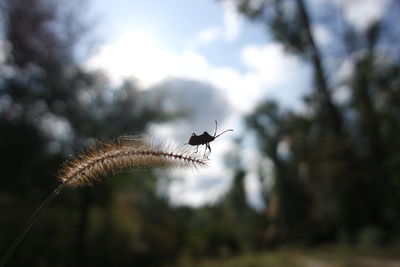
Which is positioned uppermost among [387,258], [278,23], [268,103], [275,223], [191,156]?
[268,103]

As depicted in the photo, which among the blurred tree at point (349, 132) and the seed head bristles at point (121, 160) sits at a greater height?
the blurred tree at point (349, 132)

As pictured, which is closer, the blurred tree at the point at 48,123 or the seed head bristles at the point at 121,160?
the seed head bristles at the point at 121,160

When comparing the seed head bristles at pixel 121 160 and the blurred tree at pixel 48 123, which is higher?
the blurred tree at pixel 48 123

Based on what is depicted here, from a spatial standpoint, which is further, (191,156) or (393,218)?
(393,218)

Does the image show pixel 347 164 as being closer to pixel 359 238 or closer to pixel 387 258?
pixel 359 238

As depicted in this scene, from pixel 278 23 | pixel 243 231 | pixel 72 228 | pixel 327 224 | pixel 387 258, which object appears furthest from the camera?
pixel 243 231

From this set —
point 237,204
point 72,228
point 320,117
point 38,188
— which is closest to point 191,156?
point 72,228

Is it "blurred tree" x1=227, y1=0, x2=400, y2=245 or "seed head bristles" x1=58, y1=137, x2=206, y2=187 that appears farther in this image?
"blurred tree" x1=227, y1=0, x2=400, y2=245

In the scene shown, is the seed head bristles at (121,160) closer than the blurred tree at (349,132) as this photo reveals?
Yes
